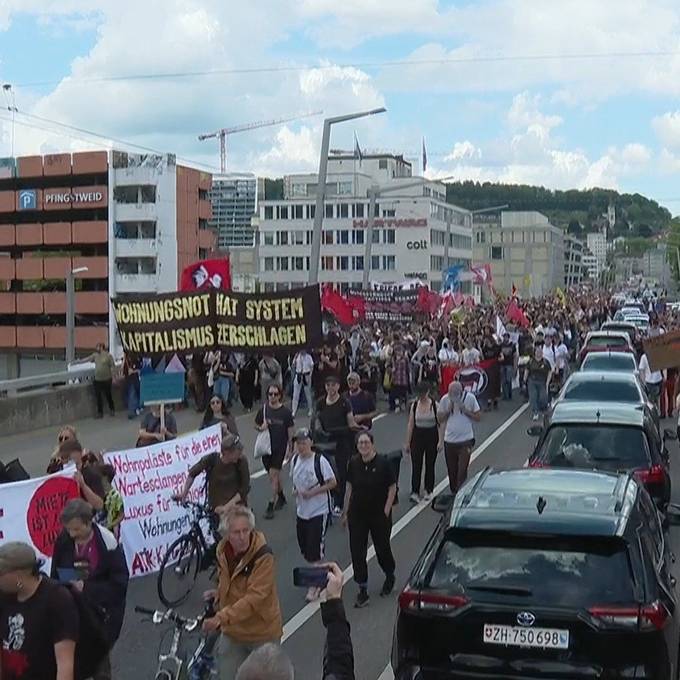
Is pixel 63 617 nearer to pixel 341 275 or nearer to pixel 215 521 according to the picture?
pixel 215 521

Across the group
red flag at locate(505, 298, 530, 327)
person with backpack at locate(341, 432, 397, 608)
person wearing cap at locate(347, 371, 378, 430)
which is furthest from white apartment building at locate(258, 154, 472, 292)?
person with backpack at locate(341, 432, 397, 608)

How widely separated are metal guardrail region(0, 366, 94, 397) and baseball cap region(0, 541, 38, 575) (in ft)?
54.5

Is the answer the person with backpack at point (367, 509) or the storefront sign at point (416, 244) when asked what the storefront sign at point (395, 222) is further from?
the person with backpack at point (367, 509)

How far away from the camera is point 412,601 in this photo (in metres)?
6.40

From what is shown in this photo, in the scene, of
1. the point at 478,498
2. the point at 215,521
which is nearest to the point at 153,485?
the point at 215,521

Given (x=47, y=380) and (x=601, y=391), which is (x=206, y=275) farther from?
(x=601, y=391)

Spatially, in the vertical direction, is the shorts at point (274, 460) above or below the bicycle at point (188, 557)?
above

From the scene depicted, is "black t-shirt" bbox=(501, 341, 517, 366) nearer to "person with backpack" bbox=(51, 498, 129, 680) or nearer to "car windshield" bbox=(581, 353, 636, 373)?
"car windshield" bbox=(581, 353, 636, 373)

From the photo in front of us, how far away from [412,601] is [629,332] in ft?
98.3

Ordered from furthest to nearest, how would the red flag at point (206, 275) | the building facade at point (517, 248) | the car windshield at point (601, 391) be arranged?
the building facade at point (517, 248) < the red flag at point (206, 275) < the car windshield at point (601, 391)

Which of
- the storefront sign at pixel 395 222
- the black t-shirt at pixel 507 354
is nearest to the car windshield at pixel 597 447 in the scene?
the black t-shirt at pixel 507 354

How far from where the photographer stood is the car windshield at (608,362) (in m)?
24.8

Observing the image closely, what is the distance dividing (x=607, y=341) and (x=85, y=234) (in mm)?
70667

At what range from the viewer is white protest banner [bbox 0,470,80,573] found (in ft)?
30.7
